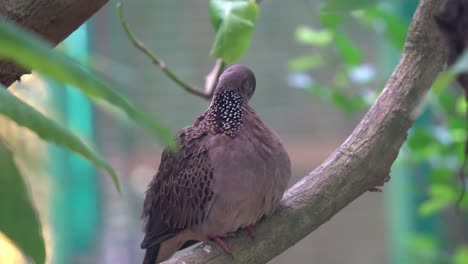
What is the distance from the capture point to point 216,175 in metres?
0.79

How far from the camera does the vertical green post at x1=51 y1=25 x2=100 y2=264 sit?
1.60 m

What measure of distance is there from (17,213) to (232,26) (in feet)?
1.86

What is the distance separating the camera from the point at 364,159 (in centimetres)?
81

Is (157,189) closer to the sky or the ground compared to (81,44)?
closer to the ground

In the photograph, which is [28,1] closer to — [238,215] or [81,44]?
[238,215]

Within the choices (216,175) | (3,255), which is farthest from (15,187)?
(3,255)

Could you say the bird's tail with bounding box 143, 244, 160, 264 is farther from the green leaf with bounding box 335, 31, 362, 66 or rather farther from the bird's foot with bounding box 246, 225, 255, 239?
the green leaf with bounding box 335, 31, 362, 66

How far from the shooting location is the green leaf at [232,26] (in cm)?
77

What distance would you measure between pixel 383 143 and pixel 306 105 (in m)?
1.06

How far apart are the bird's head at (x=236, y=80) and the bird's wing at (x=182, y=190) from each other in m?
0.06

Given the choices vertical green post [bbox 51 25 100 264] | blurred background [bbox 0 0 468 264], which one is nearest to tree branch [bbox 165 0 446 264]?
blurred background [bbox 0 0 468 264]

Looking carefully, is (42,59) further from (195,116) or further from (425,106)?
(195,116)

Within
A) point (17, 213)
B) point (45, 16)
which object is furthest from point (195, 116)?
point (17, 213)

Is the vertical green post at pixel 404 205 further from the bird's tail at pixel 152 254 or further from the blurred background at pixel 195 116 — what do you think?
the bird's tail at pixel 152 254
